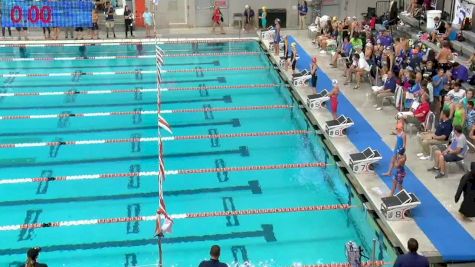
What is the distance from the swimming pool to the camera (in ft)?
32.3

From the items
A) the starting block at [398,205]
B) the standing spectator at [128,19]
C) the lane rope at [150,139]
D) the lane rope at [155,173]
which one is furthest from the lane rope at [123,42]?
the starting block at [398,205]

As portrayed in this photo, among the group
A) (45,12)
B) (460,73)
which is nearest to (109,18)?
(45,12)

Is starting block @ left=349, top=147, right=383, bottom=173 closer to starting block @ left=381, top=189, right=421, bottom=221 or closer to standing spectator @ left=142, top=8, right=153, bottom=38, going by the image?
starting block @ left=381, top=189, right=421, bottom=221

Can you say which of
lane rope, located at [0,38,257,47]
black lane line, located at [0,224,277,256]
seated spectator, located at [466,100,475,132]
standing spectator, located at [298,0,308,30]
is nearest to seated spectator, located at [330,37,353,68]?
lane rope, located at [0,38,257,47]

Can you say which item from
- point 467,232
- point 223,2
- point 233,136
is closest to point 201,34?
point 223,2

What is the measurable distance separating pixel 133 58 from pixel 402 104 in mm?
10051

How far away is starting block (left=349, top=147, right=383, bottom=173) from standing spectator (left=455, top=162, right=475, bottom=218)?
2.07m

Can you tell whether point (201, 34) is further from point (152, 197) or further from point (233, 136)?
point (152, 197)

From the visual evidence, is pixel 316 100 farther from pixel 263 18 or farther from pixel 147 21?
pixel 147 21

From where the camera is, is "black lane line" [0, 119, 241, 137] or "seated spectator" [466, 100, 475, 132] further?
"black lane line" [0, 119, 241, 137]

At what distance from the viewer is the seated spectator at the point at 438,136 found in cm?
1186

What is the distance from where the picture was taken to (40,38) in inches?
925

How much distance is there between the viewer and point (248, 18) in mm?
24922

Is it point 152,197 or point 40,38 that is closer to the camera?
point 152,197
